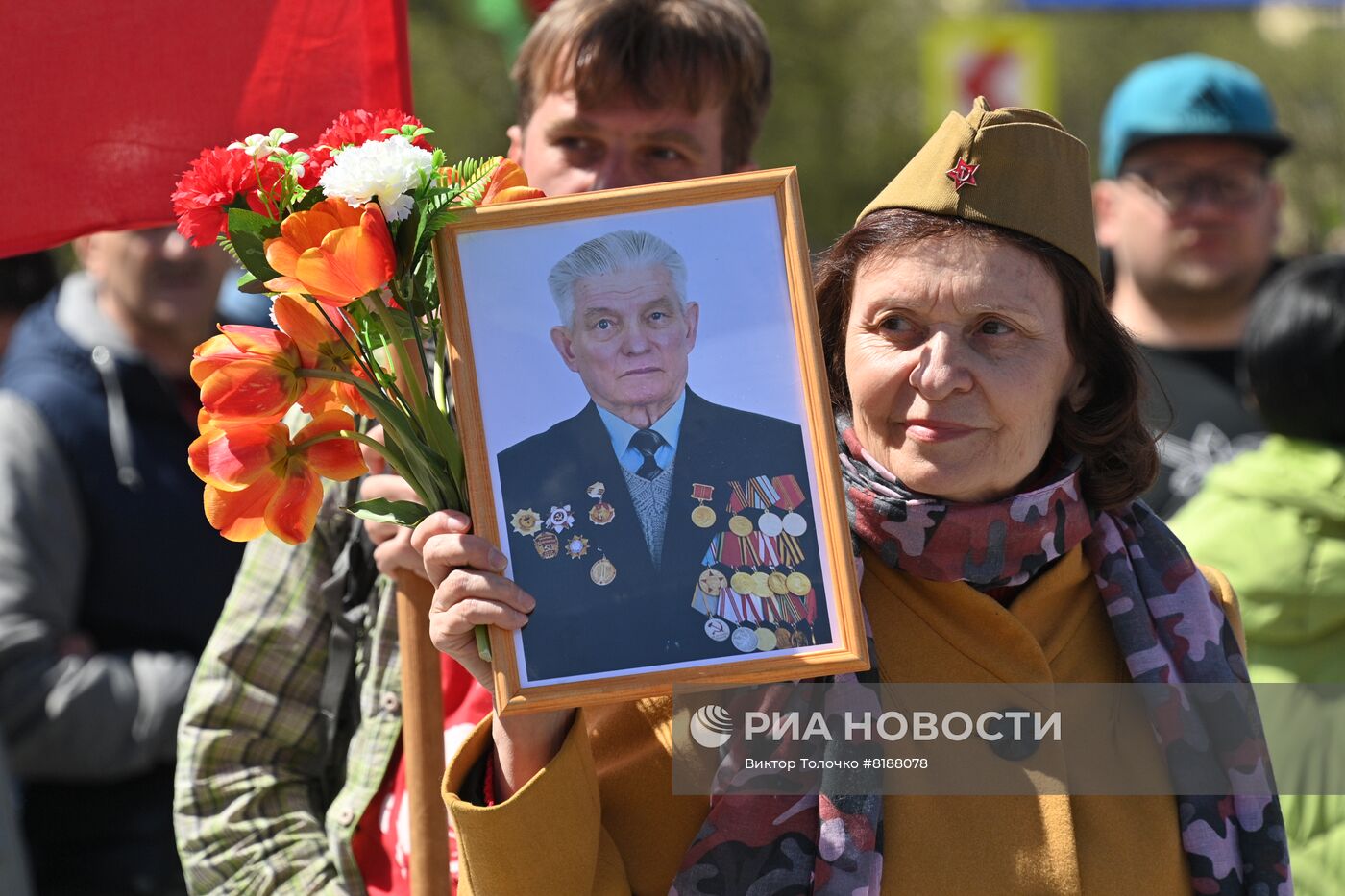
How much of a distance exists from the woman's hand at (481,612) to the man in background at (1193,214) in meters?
3.51

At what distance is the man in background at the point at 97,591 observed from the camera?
3.95 metres

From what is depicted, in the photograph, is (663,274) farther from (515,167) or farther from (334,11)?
(334,11)

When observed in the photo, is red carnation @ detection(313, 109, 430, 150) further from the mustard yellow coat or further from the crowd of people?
the mustard yellow coat

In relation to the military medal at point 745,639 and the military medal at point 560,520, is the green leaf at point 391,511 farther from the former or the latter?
the military medal at point 745,639

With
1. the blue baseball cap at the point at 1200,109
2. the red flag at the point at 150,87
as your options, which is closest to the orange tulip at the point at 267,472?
the red flag at the point at 150,87

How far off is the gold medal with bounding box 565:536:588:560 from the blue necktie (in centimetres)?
12

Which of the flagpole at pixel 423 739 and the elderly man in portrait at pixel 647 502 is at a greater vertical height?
the elderly man in portrait at pixel 647 502

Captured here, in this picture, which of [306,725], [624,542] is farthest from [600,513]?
[306,725]

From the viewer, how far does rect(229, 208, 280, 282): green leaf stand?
6.93ft

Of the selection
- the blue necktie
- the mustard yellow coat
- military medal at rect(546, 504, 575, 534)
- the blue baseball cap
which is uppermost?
the blue baseball cap

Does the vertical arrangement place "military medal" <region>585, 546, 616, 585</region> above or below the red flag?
below

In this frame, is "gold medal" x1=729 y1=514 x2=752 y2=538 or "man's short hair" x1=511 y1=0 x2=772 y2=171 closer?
"gold medal" x1=729 y1=514 x2=752 y2=538

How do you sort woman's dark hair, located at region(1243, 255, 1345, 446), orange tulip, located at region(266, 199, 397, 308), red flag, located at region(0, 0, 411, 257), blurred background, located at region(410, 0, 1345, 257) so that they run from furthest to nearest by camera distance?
blurred background, located at region(410, 0, 1345, 257) < woman's dark hair, located at region(1243, 255, 1345, 446) < red flag, located at region(0, 0, 411, 257) < orange tulip, located at region(266, 199, 397, 308)

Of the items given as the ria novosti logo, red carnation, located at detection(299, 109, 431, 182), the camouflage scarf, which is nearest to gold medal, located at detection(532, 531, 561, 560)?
the ria novosti logo
